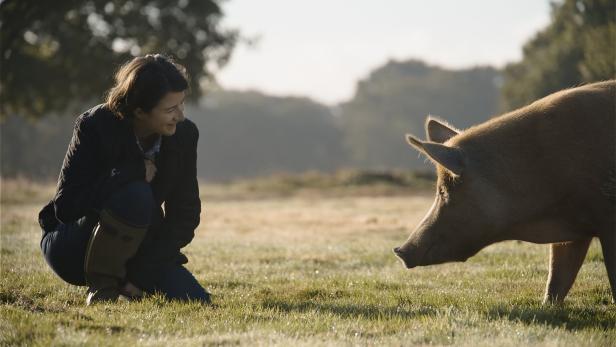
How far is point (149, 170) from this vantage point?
5.82 meters

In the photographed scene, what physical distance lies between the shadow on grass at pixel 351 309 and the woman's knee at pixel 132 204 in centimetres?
111

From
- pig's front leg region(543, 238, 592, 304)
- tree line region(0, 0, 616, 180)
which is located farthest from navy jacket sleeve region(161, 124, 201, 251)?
tree line region(0, 0, 616, 180)

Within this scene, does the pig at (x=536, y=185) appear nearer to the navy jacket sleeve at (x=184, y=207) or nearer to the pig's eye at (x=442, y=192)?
the pig's eye at (x=442, y=192)

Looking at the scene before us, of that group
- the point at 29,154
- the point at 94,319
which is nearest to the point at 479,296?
the point at 94,319

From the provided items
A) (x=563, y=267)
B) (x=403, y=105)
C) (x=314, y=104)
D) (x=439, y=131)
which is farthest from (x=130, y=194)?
(x=314, y=104)

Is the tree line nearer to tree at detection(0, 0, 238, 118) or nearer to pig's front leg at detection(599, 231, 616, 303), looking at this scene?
tree at detection(0, 0, 238, 118)

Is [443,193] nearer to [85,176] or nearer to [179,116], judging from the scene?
[179,116]

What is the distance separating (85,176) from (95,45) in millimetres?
26062

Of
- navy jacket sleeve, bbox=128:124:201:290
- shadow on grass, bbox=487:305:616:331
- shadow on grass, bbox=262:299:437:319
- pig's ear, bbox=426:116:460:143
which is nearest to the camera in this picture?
shadow on grass, bbox=487:305:616:331

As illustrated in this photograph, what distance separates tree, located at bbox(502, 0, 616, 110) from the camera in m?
29.5

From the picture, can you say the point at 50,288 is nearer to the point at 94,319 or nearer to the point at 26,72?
the point at 94,319

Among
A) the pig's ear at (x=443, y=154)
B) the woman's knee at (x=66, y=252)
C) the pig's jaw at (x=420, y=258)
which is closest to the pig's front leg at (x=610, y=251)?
the pig's jaw at (x=420, y=258)

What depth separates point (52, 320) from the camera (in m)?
4.84

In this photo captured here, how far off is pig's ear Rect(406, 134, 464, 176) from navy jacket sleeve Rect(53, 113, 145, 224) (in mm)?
1954
